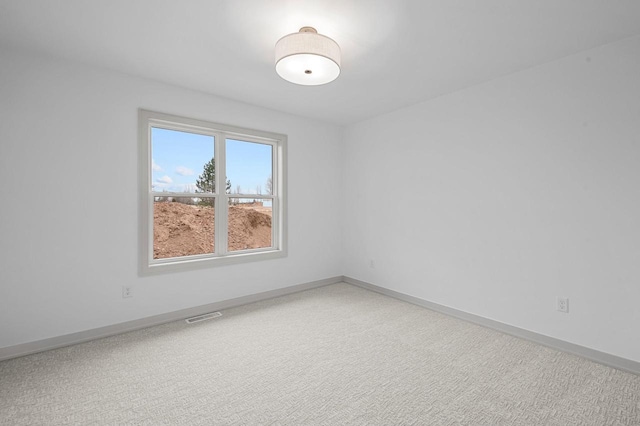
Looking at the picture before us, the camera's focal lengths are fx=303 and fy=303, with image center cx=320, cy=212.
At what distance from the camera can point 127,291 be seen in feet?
9.87

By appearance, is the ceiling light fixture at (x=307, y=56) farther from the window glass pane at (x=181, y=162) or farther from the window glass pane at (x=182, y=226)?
the window glass pane at (x=182, y=226)

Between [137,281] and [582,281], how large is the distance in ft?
13.4

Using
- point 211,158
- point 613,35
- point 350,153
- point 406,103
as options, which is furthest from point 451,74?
point 211,158

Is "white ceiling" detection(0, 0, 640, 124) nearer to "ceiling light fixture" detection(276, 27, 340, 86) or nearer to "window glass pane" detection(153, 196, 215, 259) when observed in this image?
"ceiling light fixture" detection(276, 27, 340, 86)

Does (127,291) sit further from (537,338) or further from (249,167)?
(537,338)

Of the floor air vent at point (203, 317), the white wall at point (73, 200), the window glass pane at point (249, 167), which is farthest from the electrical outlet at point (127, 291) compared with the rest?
the window glass pane at point (249, 167)

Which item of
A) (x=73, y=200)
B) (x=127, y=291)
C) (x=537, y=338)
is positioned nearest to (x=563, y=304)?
(x=537, y=338)

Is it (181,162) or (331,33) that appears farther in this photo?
(181,162)

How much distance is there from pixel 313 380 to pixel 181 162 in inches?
108

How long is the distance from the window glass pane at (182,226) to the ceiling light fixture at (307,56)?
1.96 meters

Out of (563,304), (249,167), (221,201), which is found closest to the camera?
(563,304)

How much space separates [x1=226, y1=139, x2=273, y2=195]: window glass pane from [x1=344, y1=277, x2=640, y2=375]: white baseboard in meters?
2.36

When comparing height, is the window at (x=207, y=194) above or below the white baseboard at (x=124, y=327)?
above

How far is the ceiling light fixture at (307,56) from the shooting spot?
2.10 metres
